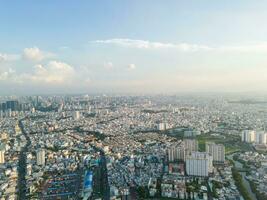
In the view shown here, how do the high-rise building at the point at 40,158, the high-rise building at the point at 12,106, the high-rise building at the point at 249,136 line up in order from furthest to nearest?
the high-rise building at the point at 12,106
the high-rise building at the point at 249,136
the high-rise building at the point at 40,158

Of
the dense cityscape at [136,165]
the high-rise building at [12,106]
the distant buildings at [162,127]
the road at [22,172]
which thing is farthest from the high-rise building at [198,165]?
the high-rise building at [12,106]

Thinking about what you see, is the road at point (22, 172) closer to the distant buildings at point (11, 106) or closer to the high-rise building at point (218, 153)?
the high-rise building at point (218, 153)

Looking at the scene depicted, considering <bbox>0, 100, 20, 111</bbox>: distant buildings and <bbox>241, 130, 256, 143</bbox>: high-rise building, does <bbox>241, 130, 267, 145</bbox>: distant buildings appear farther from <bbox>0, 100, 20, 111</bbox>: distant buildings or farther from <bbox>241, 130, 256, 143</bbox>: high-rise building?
<bbox>0, 100, 20, 111</bbox>: distant buildings

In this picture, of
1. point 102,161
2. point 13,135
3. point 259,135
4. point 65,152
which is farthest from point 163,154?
point 13,135

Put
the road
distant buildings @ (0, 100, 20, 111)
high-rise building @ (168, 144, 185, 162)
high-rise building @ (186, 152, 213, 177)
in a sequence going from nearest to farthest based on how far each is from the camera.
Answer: the road < high-rise building @ (186, 152, 213, 177) < high-rise building @ (168, 144, 185, 162) < distant buildings @ (0, 100, 20, 111)

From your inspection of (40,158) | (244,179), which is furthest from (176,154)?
(40,158)

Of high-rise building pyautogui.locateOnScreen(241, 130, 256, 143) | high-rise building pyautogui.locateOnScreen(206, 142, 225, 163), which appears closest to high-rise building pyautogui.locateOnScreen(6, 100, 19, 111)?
high-rise building pyautogui.locateOnScreen(241, 130, 256, 143)

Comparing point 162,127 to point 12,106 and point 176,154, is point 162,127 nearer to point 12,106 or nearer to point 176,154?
point 176,154

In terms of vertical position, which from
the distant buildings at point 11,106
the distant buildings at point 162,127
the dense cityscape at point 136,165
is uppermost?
the distant buildings at point 11,106
